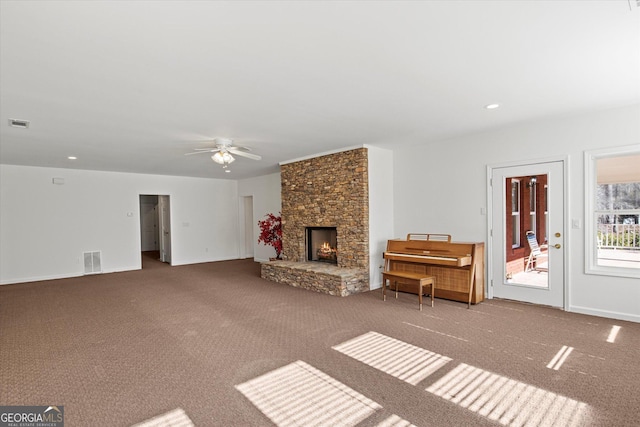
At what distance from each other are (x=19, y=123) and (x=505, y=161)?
6.17 metres

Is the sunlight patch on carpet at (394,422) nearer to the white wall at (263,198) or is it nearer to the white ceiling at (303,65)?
the white ceiling at (303,65)

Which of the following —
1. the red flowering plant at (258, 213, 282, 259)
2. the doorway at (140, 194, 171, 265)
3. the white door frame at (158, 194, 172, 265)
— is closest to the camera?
the red flowering plant at (258, 213, 282, 259)

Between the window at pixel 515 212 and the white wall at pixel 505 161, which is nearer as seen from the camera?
the white wall at pixel 505 161

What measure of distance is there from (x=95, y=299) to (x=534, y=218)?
6747 mm

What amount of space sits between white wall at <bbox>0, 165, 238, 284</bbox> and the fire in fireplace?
4078mm

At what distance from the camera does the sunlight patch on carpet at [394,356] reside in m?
2.67

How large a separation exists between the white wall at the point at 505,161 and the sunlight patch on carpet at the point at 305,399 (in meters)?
3.45

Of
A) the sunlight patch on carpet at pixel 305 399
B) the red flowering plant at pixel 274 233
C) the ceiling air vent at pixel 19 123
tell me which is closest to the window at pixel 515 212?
the sunlight patch on carpet at pixel 305 399

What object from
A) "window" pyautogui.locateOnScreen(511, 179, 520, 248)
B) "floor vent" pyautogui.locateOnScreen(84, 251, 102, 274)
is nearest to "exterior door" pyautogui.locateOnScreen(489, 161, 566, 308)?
"window" pyautogui.locateOnScreen(511, 179, 520, 248)

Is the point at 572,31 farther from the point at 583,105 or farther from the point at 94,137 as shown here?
the point at 94,137

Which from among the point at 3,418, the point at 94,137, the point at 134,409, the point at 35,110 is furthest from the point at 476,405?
the point at 94,137

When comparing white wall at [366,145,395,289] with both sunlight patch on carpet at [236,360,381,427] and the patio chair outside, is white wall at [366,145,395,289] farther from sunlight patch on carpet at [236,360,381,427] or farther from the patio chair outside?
sunlight patch on carpet at [236,360,381,427]

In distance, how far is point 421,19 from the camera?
1958 mm

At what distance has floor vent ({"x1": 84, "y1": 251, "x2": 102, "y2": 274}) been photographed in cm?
755
